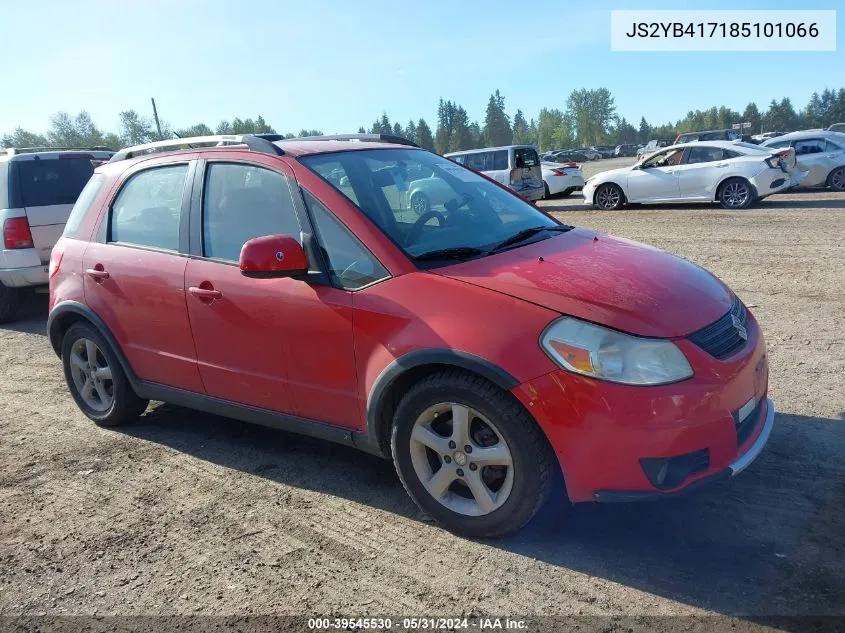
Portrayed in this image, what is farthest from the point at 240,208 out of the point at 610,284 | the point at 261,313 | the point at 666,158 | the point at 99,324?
the point at 666,158

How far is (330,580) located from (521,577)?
81 cm

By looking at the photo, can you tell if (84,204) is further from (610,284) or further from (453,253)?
(610,284)

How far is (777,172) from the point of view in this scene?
567 inches

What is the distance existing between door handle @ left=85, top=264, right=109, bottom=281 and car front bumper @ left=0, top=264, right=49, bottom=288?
158 inches

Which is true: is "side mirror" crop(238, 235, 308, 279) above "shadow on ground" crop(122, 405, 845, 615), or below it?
above

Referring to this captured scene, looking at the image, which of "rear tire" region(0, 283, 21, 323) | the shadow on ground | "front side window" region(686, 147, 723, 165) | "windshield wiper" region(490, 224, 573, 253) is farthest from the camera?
"front side window" region(686, 147, 723, 165)

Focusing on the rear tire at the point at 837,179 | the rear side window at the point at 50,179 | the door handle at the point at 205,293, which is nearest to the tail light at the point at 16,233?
the rear side window at the point at 50,179

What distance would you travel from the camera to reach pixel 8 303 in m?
8.51

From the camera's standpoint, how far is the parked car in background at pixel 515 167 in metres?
18.4

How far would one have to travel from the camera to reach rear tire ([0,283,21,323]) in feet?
27.8

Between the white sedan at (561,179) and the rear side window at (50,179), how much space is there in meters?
14.0

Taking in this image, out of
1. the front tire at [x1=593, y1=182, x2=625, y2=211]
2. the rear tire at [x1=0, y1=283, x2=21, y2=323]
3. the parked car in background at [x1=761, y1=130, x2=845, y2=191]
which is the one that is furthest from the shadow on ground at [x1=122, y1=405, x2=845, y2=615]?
the parked car in background at [x1=761, y1=130, x2=845, y2=191]

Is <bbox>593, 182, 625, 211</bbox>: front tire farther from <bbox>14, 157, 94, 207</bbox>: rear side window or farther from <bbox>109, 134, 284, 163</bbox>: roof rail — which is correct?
<bbox>109, 134, 284, 163</bbox>: roof rail

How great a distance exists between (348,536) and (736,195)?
13883mm
